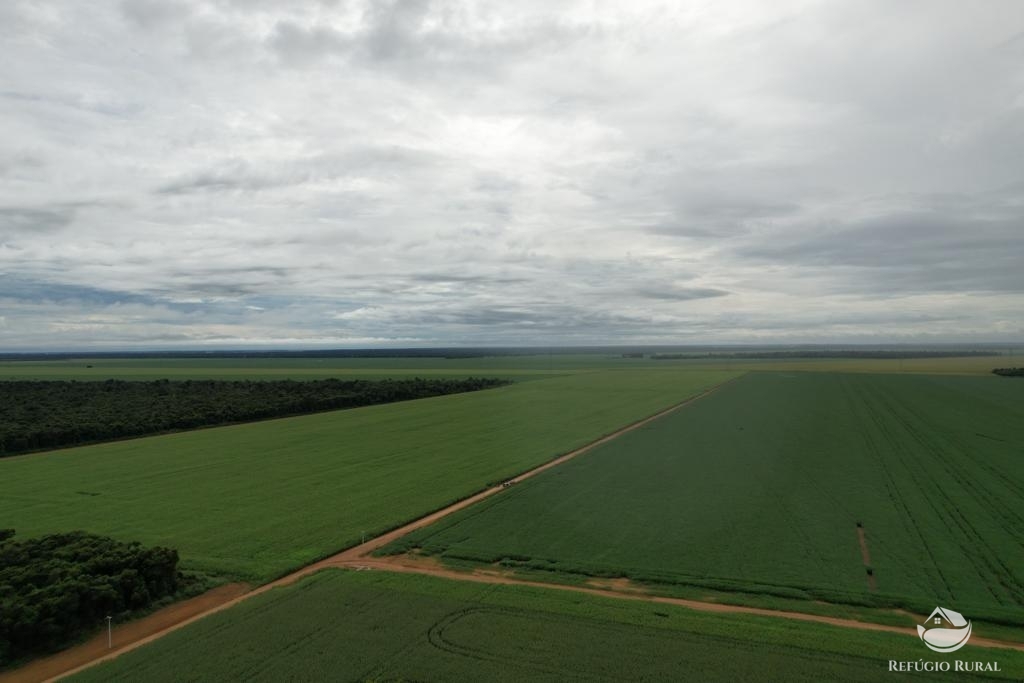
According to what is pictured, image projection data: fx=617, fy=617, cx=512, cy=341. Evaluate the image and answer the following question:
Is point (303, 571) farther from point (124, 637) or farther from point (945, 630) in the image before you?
point (945, 630)

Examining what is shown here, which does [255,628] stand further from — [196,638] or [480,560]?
[480,560]

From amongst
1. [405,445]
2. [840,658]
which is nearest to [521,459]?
[405,445]

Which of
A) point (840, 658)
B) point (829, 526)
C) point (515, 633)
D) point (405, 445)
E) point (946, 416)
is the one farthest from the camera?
point (946, 416)

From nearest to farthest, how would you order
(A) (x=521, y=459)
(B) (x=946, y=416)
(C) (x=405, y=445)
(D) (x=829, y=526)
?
1. (D) (x=829, y=526)
2. (A) (x=521, y=459)
3. (C) (x=405, y=445)
4. (B) (x=946, y=416)

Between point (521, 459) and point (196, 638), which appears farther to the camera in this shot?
point (521, 459)

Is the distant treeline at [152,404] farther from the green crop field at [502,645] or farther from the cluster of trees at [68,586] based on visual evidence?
the green crop field at [502,645]

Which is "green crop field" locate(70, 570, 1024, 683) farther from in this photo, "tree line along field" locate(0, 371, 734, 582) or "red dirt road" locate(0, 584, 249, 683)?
"tree line along field" locate(0, 371, 734, 582)

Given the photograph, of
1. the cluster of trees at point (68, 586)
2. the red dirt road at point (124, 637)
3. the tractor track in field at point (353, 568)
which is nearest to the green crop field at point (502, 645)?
the tractor track in field at point (353, 568)
